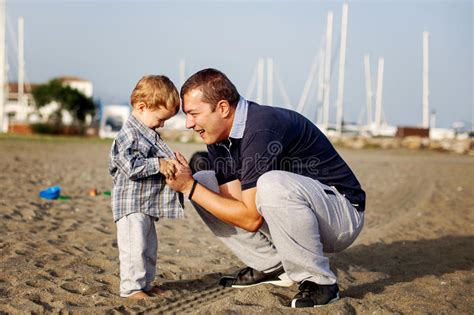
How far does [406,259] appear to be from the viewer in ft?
18.9

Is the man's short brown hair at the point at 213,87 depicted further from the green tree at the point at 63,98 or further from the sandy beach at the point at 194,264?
the green tree at the point at 63,98

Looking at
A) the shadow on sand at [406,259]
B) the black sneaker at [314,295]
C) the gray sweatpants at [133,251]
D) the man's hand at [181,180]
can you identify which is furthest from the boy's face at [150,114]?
the shadow on sand at [406,259]

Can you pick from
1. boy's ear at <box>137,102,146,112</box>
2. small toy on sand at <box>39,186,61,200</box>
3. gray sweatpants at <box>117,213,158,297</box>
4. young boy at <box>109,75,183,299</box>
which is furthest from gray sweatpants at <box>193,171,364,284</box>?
small toy on sand at <box>39,186,61,200</box>

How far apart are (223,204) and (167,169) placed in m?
0.41

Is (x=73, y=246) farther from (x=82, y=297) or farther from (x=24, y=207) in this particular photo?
(x=24, y=207)

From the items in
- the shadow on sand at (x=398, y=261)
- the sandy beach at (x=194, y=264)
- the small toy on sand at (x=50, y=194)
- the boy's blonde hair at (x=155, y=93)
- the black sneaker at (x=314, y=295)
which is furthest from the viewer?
the small toy on sand at (x=50, y=194)

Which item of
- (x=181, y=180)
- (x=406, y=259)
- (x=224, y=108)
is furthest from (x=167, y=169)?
(x=406, y=259)

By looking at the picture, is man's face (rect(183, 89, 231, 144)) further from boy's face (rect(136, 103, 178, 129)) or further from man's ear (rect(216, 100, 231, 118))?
boy's face (rect(136, 103, 178, 129))

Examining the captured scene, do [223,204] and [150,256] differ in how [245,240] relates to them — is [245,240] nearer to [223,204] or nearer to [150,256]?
[223,204]

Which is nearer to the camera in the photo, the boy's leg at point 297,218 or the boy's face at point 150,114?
the boy's leg at point 297,218

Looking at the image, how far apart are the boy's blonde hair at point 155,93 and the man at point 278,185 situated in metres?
0.14

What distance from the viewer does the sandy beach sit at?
12.7ft

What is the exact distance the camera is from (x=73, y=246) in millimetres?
5641

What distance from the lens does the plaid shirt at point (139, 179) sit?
3.95 metres
